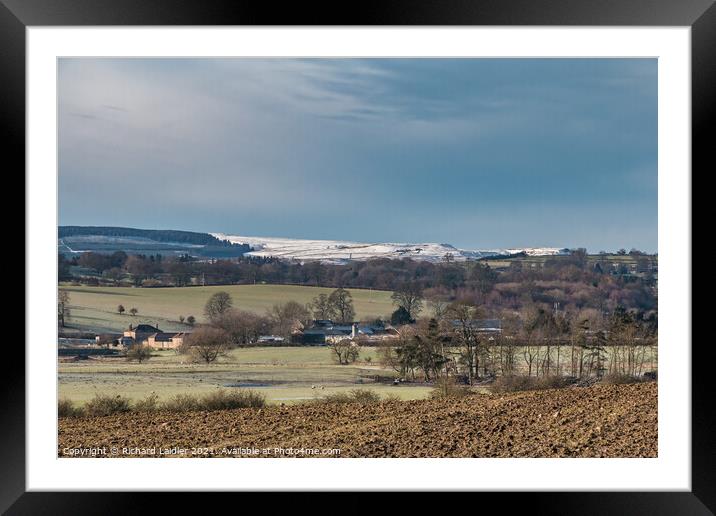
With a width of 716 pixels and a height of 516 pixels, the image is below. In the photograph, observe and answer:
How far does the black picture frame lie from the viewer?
8.82 ft

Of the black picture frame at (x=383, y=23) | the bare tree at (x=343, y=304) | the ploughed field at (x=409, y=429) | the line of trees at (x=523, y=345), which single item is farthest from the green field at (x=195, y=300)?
the black picture frame at (x=383, y=23)

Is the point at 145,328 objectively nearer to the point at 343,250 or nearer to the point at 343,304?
the point at 343,304

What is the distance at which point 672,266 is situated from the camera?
299 cm

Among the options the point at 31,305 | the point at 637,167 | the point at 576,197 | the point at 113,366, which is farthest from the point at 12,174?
the point at 637,167

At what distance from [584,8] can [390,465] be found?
8.06 feet

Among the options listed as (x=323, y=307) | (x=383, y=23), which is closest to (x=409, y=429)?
(x=323, y=307)

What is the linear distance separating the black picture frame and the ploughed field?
2.60 feet

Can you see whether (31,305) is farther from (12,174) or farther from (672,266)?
(672,266)

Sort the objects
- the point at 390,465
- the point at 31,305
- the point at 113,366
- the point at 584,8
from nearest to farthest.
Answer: the point at 584,8, the point at 31,305, the point at 390,465, the point at 113,366

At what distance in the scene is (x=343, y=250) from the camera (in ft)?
15.0

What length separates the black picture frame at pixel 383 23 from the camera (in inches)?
106

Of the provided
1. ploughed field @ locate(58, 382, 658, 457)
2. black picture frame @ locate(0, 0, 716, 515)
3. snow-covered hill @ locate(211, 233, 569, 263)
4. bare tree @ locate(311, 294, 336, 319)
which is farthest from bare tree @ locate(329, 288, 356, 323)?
black picture frame @ locate(0, 0, 716, 515)

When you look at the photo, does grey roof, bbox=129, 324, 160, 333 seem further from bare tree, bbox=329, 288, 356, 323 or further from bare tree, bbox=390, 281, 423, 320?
bare tree, bbox=390, 281, 423, 320

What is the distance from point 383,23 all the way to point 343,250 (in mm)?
2142
